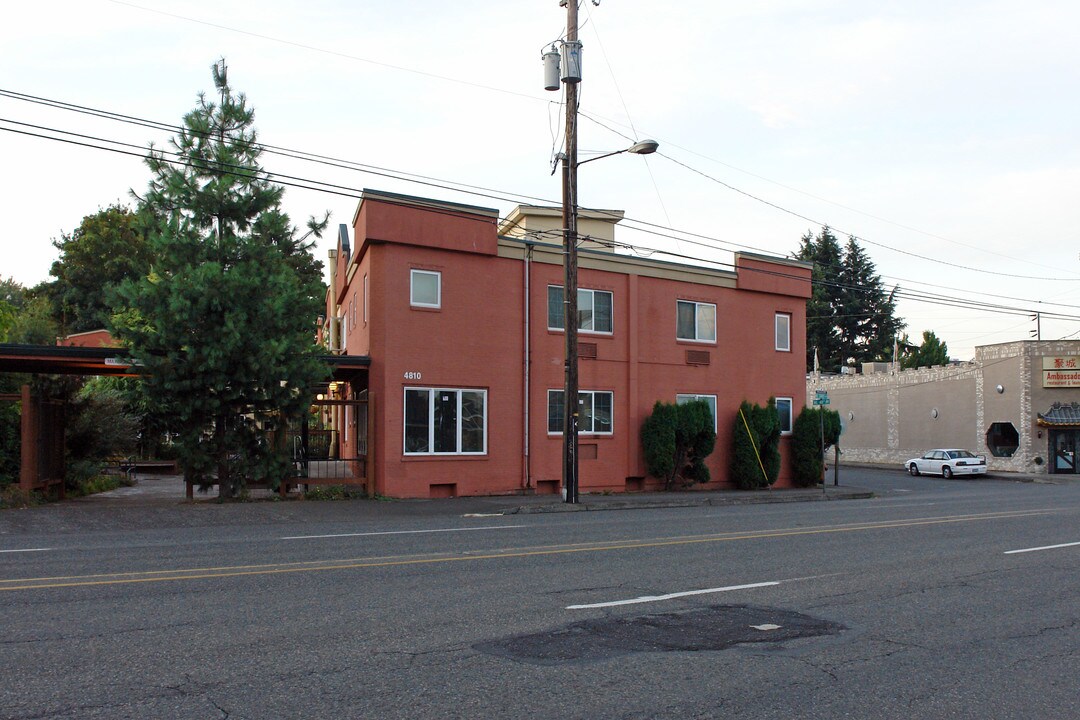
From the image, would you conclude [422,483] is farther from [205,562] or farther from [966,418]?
[966,418]

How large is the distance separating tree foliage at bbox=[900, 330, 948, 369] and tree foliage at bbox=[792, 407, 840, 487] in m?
49.6

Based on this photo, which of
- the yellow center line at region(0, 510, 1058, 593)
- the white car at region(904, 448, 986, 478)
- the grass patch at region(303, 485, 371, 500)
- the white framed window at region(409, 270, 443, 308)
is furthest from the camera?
the white car at region(904, 448, 986, 478)

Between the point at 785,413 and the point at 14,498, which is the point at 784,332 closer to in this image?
the point at 785,413

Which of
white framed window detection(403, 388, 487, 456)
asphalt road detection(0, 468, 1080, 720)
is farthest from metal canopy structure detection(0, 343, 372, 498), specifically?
asphalt road detection(0, 468, 1080, 720)

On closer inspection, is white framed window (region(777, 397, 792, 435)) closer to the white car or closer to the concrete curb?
the concrete curb

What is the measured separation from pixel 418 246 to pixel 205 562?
13.0m

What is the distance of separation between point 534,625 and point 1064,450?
46841 millimetres

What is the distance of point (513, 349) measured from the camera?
24328 mm

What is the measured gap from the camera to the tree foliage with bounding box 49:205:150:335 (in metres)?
52.5

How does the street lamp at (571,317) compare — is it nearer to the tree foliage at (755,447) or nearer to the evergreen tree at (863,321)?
the tree foliage at (755,447)

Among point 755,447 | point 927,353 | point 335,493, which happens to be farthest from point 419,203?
point 927,353

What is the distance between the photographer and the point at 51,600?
335 inches

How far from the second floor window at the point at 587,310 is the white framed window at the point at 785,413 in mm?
7652

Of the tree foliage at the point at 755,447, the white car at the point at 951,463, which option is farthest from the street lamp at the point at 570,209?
the white car at the point at 951,463
